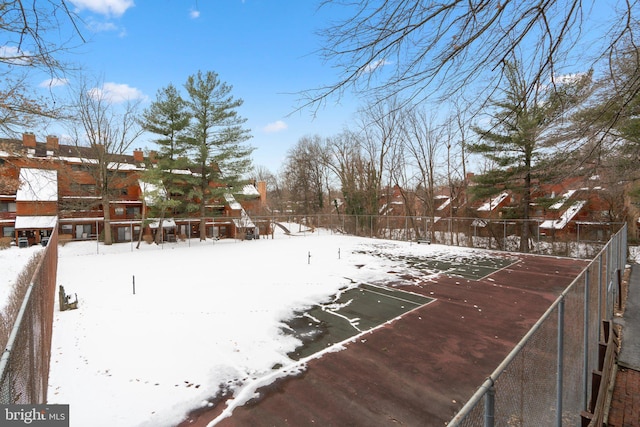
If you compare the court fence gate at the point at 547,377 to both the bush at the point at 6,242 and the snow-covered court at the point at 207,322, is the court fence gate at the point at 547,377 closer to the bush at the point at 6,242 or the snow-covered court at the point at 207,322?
the snow-covered court at the point at 207,322

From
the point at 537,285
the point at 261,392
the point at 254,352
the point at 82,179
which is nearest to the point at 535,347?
the point at 261,392

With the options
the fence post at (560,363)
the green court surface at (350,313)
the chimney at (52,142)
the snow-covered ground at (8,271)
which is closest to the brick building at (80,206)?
the chimney at (52,142)

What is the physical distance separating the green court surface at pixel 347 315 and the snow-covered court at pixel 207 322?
0.06 metres

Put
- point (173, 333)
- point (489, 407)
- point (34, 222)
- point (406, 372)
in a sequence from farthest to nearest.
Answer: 1. point (34, 222)
2. point (173, 333)
3. point (406, 372)
4. point (489, 407)

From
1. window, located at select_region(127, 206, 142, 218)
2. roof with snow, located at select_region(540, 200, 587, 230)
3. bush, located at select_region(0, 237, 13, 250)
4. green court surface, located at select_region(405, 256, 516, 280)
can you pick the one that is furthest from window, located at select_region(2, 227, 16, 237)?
roof with snow, located at select_region(540, 200, 587, 230)

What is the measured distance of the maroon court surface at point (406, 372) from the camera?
438 centimetres

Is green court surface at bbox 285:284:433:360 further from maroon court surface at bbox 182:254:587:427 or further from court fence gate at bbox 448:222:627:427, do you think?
court fence gate at bbox 448:222:627:427

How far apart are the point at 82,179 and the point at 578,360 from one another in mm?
37577

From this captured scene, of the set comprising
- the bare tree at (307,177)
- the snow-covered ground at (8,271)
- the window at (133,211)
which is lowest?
the snow-covered ground at (8,271)

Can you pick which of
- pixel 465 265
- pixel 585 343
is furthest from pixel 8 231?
pixel 585 343

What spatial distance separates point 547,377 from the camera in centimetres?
314

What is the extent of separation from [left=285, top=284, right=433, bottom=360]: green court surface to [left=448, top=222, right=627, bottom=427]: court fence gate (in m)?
4.17

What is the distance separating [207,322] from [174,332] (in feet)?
2.75

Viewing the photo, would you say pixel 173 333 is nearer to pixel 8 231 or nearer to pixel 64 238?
pixel 64 238
